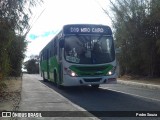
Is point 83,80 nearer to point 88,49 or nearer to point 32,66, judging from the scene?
point 88,49

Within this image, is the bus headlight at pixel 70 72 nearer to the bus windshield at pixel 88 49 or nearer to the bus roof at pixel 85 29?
the bus windshield at pixel 88 49

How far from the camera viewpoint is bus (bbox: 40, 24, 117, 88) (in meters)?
18.6

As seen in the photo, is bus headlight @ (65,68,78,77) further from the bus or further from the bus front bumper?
the bus front bumper

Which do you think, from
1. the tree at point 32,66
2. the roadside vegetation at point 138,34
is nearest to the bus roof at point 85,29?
the roadside vegetation at point 138,34

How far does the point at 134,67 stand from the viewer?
34.9m

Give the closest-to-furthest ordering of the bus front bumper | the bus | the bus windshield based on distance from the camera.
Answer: the bus front bumper < the bus < the bus windshield

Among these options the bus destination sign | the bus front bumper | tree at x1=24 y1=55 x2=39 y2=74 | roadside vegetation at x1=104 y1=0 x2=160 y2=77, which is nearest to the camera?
the bus front bumper

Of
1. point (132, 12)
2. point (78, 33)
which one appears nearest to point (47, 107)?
point (78, 33)

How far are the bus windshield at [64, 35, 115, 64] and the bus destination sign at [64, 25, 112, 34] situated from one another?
0.79 feet

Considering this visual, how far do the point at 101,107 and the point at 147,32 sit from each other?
66.7 ft

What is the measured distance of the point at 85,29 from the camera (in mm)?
19312

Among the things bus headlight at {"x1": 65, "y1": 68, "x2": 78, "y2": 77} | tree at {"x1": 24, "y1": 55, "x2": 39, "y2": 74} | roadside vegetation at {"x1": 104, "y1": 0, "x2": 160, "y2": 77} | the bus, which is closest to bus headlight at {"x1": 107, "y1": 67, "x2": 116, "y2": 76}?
the bus

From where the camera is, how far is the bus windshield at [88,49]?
18734mm

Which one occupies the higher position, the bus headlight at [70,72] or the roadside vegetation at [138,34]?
the roadside vegetation at [138,34]
